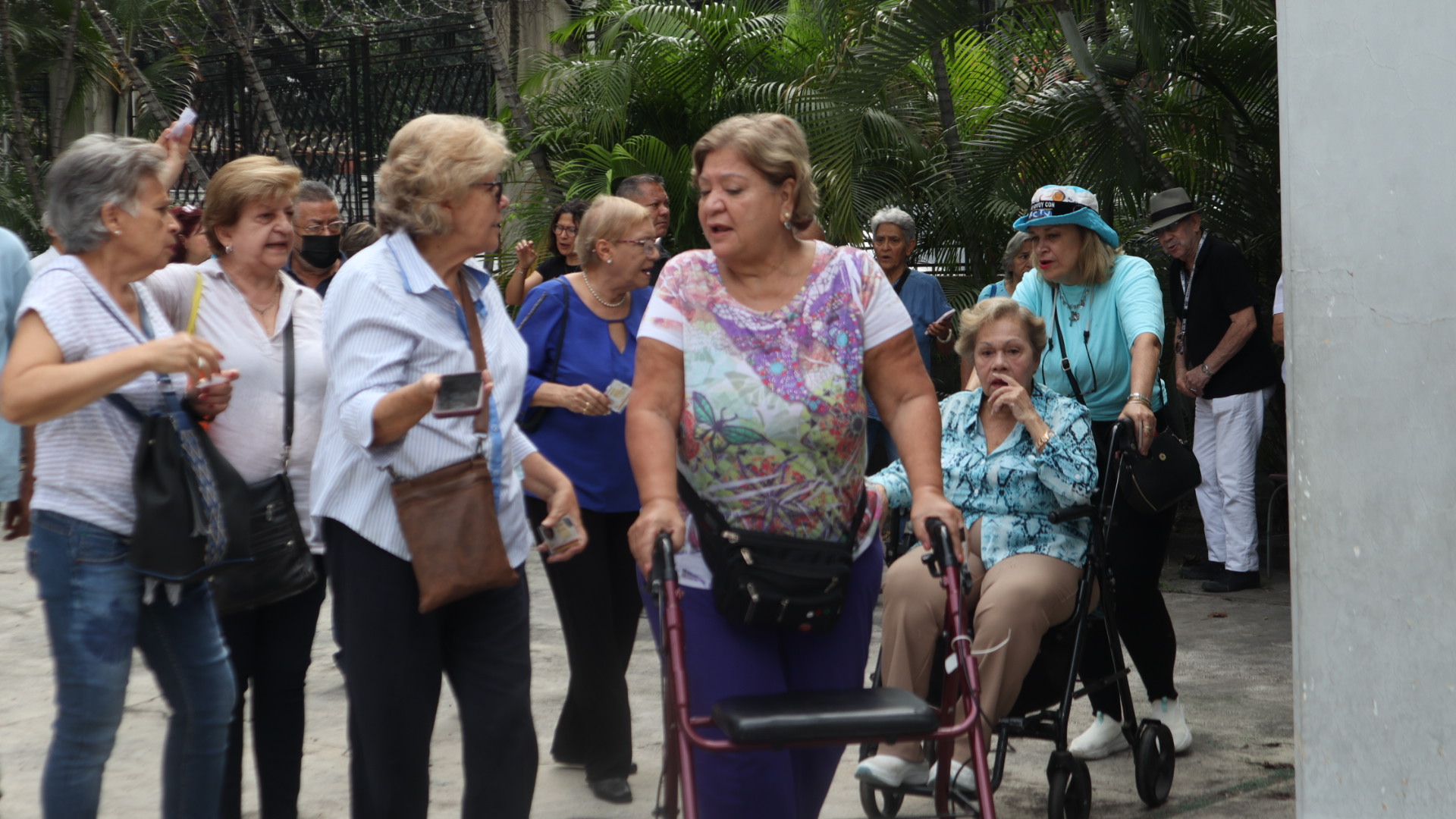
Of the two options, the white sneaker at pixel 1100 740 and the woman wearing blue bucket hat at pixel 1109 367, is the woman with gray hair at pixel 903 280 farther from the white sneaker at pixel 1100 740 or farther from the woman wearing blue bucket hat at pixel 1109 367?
the white sneaker at pixel 1100 740

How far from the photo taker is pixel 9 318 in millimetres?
4070

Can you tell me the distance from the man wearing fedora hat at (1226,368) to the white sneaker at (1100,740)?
2950 mm

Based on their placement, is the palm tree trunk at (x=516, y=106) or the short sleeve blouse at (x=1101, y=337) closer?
the short sleeve blouse at (x=1101, y=337)

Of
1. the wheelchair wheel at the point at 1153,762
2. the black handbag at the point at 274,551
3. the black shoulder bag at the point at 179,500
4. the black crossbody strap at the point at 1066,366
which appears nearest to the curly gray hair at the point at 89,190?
the black shoulder bag at the point at 179,500

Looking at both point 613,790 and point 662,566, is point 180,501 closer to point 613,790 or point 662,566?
point 662,566

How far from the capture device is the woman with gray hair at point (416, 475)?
2971 mm

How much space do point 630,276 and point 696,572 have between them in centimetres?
180

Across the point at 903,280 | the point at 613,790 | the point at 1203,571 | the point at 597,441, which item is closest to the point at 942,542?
the point at 597,441

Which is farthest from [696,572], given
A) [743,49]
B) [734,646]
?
[743,49]

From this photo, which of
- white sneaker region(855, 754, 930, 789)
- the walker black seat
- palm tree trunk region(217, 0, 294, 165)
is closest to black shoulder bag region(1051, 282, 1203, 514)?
white sneaker region(855, 754, 930, 789)

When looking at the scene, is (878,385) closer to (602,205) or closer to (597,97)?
(602,205)

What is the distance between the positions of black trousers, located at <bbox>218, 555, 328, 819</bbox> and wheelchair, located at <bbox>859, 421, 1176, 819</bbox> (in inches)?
64.2

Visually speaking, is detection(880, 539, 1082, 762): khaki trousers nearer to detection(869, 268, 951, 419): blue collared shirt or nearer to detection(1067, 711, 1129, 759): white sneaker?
detection(1067, 711, 1129, 759): white sneaker

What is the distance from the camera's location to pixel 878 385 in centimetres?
323
